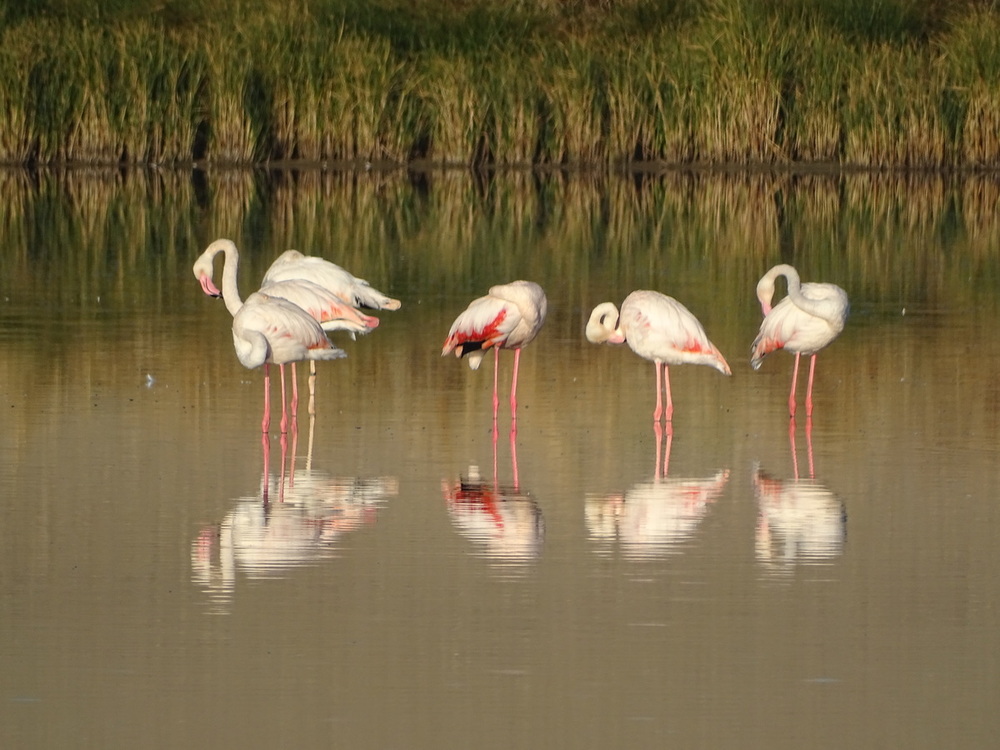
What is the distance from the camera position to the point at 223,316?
591 inches

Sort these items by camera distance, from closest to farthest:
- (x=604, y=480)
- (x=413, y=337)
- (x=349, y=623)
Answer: (x=349, y=623) < (x=604, y=480) < (x=413, y=337)

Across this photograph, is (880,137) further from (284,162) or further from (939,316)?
(939,316)

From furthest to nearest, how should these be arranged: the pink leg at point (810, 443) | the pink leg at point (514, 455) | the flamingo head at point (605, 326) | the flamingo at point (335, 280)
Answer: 1. the flamingo at point (335, 280)
2. the flamingo head at point (605, 326)
3. the pink leg at point (810, 443)
4. the pink leg at point (514, 455)


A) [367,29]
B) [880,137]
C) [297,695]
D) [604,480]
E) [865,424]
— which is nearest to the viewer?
[297,695]

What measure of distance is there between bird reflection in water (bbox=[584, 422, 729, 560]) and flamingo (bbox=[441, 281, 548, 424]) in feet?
6.05

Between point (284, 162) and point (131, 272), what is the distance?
1288 cm

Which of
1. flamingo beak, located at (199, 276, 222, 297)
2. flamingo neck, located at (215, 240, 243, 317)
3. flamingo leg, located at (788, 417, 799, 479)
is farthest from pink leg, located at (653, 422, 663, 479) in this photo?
flamingo beak, located at (199, 276, 222, 297)

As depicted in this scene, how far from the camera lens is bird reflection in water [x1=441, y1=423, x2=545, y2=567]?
7777 millimetres

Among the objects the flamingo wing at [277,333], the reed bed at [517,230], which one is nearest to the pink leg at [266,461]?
the flamingo wing at [277,333]

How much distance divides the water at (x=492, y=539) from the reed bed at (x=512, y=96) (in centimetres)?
1345

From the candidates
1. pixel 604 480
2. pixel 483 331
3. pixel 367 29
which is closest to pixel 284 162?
pixel 367 29

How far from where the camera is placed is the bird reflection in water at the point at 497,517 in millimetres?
7777

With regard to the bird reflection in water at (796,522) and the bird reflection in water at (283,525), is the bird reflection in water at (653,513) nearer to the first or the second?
the bird reflection in water at (796,522)

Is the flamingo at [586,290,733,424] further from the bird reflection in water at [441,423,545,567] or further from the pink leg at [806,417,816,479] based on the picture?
the bird reflection in water at [441,423,545,567]
